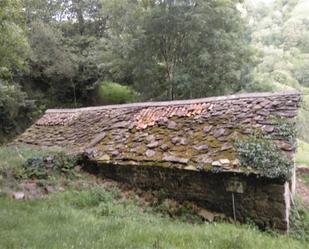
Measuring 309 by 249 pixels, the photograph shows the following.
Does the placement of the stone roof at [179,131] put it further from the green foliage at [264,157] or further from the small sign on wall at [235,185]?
the small sign on wall at [235,185]

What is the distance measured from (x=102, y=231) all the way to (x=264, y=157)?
12.3ft

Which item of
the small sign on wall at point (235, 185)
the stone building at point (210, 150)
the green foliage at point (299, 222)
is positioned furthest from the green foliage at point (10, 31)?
the green foliage at point (299, 222)

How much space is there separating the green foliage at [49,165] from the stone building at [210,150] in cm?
49

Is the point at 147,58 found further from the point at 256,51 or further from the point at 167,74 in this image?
the point at 256,51

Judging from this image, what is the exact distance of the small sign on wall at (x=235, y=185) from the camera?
7449 mm

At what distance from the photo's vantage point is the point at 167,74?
18.3 metres

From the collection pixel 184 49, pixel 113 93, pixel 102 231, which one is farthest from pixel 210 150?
pixel 113 93

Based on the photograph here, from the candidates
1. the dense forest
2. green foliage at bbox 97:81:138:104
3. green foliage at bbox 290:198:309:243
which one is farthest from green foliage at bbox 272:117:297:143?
green foliage at bbox 97:81:138:104

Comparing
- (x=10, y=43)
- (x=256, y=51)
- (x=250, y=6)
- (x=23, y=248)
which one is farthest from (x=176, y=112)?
(x=250, y=6)

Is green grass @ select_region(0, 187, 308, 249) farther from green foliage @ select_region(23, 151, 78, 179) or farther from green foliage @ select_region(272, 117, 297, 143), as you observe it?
green foliage @ select_region(272, 117, 297, 143)

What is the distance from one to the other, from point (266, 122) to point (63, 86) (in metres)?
18.0

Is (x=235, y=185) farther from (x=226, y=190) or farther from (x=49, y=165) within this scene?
(x=49, y=165)

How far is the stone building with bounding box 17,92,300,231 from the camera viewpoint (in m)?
7.28

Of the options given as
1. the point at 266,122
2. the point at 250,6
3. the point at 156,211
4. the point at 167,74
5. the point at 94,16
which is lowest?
the point at 156,211
